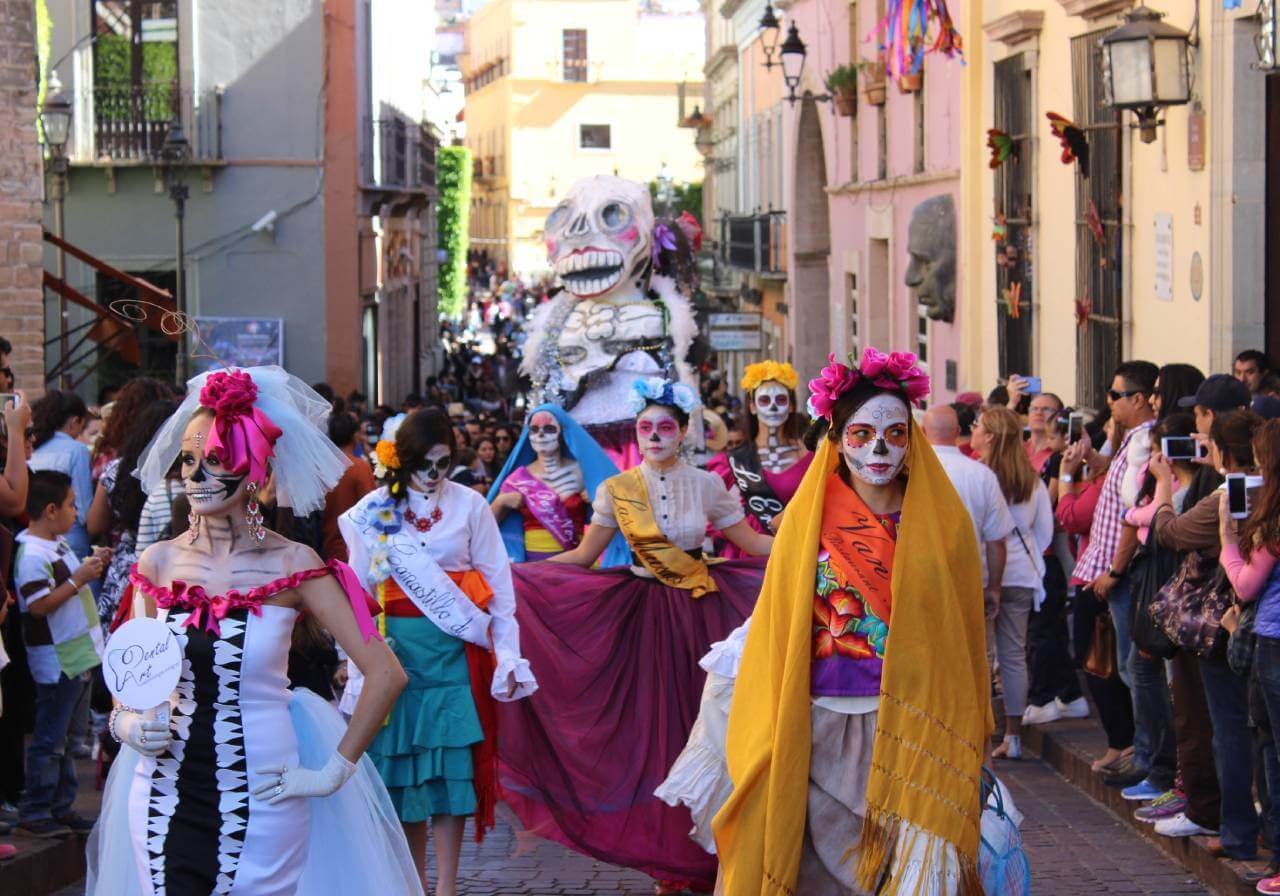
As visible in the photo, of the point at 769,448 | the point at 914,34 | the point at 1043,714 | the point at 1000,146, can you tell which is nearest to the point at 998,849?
the point at 769,448

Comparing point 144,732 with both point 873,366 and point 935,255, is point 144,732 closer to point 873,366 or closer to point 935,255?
point 873,366

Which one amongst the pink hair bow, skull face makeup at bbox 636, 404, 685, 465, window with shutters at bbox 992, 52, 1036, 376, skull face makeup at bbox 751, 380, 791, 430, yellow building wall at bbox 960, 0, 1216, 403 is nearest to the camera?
Result: the pink hair bow

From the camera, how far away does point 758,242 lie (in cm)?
3731

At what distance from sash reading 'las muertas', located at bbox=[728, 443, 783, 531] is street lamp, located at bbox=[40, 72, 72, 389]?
9571 mm

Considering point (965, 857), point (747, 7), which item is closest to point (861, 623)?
point (965, 857)

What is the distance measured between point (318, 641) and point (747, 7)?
37286 mm

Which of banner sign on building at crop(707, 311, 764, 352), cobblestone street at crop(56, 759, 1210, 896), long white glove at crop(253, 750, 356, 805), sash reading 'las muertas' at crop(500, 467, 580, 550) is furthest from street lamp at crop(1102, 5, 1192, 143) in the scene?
banner sign on building at crop(707, 311, 764, 352)

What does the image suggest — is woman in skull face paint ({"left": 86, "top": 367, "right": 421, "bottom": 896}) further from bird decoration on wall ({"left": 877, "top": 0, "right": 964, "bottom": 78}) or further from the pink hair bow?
bird decoration on wall ({"left": 877, "top": 0, "right": 964, "bottom": 78})

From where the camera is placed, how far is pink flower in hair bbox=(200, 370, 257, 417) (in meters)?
4.84

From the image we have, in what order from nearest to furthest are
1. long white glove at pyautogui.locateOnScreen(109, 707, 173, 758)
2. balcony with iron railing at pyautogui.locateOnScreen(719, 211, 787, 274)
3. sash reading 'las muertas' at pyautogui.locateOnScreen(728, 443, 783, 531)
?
long white glove at pyautogui.locateOnScreen(109, 707, 173, 758) < sash reading 'las muertas' at pyautogui.locateOnScreen(728, 443, 783, 531) < balcony with iron railing at pyautogui.locateOnScreen(719, 211, 787, 274)

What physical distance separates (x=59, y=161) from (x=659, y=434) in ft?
56.0

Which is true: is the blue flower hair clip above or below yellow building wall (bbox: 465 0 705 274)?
below

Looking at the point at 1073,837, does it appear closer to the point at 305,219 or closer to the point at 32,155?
the point at 32,155

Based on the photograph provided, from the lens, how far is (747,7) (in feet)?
135
